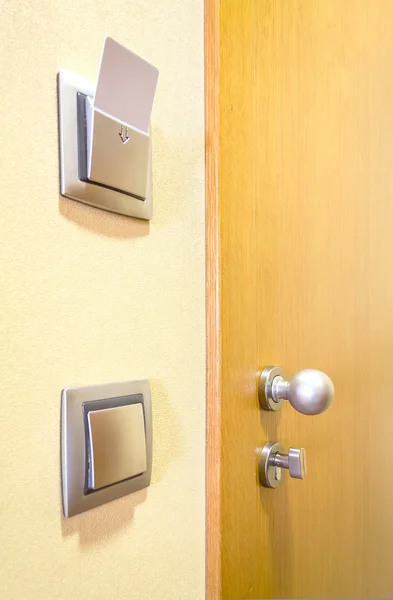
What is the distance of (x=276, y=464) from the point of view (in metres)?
0.60

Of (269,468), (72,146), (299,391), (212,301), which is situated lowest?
(269,468)

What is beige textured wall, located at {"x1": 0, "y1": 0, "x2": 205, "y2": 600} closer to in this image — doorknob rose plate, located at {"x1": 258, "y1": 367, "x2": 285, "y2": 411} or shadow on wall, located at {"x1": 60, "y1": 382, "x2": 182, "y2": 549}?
shadow on wall, located at {"x1": 60, "y1": 382, "x2": 182, "y2": 549}

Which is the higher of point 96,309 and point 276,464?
point 96,309

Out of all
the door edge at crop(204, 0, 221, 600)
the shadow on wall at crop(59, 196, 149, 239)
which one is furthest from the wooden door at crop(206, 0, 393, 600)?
the shadow on wall at crop(59, 196, 149, 239)

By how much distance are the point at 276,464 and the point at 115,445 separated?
11.4 inches

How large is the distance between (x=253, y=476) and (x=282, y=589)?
7.8 inches

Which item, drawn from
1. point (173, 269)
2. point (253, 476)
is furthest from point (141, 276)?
point (253, 476)

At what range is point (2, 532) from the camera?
11.8 inches

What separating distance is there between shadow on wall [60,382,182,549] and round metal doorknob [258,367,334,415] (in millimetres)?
160

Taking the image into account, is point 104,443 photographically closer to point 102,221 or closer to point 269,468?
point 102,221

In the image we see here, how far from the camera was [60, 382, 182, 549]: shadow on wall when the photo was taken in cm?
36

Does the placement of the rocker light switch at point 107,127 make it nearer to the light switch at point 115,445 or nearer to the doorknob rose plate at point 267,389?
the light switch at point 115,445

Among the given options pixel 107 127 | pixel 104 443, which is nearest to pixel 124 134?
pixel 107 127

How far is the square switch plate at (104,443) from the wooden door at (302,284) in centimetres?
13
